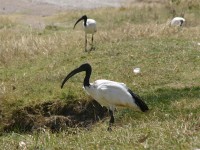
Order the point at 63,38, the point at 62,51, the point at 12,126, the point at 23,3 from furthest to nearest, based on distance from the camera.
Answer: the point at 23,3
the point at 63,38
the point at 62,51
the point at 12,126

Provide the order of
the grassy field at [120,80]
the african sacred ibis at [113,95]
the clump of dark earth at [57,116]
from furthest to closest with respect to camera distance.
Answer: the clump of dark earth at [57,116] → the african sacred ibis at [113,95] → the grassy field at [120,80]

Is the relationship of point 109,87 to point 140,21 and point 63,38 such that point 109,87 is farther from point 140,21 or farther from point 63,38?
point 140,21

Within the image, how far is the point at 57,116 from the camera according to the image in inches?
328

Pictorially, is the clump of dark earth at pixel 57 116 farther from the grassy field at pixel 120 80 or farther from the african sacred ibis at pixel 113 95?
the african sacred ibis at pixel 113 95

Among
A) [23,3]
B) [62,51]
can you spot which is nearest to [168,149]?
[62,51]

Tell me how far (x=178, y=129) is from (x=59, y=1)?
103 feet

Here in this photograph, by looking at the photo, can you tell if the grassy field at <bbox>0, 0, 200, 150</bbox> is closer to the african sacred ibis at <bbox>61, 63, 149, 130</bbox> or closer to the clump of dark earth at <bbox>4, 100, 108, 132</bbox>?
the clump of dark earth at <bbox>4, 100, 108, 132</bbox>

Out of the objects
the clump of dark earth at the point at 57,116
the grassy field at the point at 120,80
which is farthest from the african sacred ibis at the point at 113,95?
the clump of dark earth at the point at 57,116

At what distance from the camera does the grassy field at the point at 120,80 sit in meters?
5.22

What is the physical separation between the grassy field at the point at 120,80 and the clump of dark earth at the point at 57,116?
0.39 feet

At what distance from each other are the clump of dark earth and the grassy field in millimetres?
117

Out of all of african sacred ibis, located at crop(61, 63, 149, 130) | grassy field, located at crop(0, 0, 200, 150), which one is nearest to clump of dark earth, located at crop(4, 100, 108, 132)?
grassy field, located at crop(0, 0, 200, 150)

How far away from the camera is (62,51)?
12914 millimetres

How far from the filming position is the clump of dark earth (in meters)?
8.23
